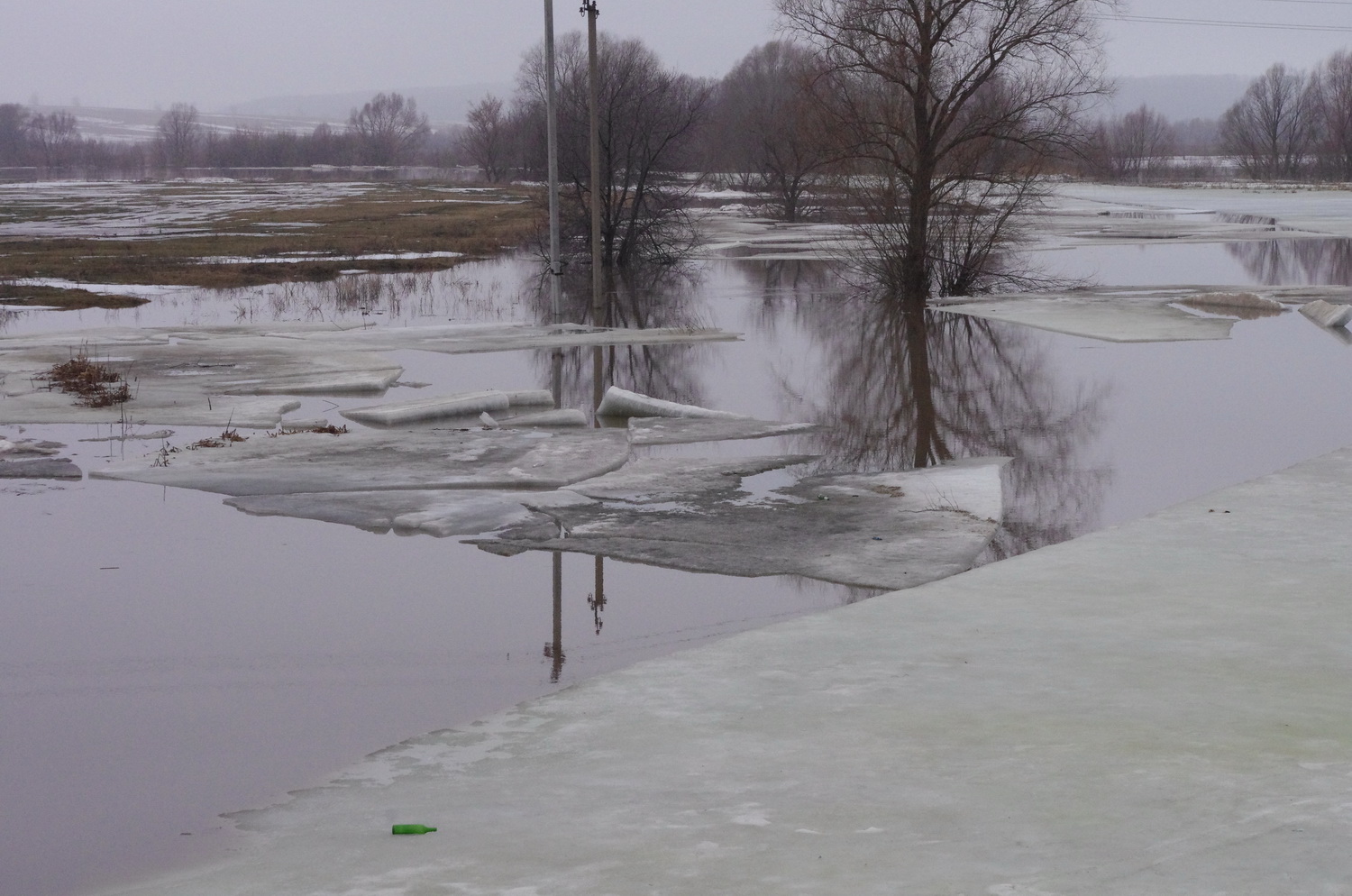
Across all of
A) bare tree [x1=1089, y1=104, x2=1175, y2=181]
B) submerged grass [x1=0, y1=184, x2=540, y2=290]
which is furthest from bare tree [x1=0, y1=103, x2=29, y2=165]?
bare tree [x1=1089, y1=104, x2=1175, y2=181]

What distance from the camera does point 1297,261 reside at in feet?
115

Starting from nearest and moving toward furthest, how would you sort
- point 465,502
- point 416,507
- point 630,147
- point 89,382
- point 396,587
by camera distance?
point 396,587 → point 416,507 → point 465,502 → point 89,382 → point 630,147

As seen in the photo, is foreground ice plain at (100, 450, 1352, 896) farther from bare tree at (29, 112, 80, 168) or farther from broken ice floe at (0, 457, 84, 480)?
bare tree at (29, 112, 80, 168)

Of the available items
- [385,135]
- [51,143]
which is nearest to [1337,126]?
[385,135]

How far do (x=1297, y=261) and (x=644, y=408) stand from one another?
26772mm

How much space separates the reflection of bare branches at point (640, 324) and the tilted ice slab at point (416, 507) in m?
5.35

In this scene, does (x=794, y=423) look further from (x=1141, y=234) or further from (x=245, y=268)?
(x=1141, y=234)

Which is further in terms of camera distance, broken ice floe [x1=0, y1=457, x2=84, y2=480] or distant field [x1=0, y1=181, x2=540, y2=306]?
distant field [x1=0, y1=181, x2=540, y2=306]

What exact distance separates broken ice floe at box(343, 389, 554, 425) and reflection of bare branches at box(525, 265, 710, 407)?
118 centimetres

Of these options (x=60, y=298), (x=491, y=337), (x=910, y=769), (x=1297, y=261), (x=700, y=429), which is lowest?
(x=910, y=769)

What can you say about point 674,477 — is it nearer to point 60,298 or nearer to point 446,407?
point 446,407

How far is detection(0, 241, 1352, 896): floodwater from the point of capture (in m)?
5.53

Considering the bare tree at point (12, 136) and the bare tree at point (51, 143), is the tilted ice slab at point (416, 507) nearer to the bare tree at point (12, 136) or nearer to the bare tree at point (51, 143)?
the bare tree at point (51, 143)

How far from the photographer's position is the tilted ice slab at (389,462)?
10539mm
